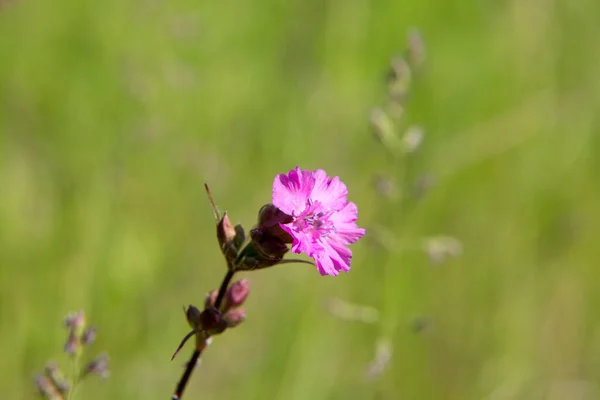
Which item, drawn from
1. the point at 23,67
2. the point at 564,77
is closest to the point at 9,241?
the point at 23,67

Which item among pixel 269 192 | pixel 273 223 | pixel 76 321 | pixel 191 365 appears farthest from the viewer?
pixel 269 192

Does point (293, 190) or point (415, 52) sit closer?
point (293, 190)

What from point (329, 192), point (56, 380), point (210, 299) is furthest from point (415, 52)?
point (56, 380)

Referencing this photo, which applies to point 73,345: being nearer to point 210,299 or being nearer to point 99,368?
point 99,368

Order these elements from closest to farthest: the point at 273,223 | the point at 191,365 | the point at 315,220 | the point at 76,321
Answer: the point at 191,365, the point at 273,223, the point at 315,220, the point at 76,321

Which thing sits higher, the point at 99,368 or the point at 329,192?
the point at 329,192

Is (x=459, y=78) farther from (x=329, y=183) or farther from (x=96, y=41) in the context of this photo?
(x=329, y=183)

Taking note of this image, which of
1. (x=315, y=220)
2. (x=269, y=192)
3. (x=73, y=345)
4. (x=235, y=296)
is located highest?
(x=269, y=192)

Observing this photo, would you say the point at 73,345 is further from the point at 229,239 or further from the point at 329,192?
the point at 329,192
